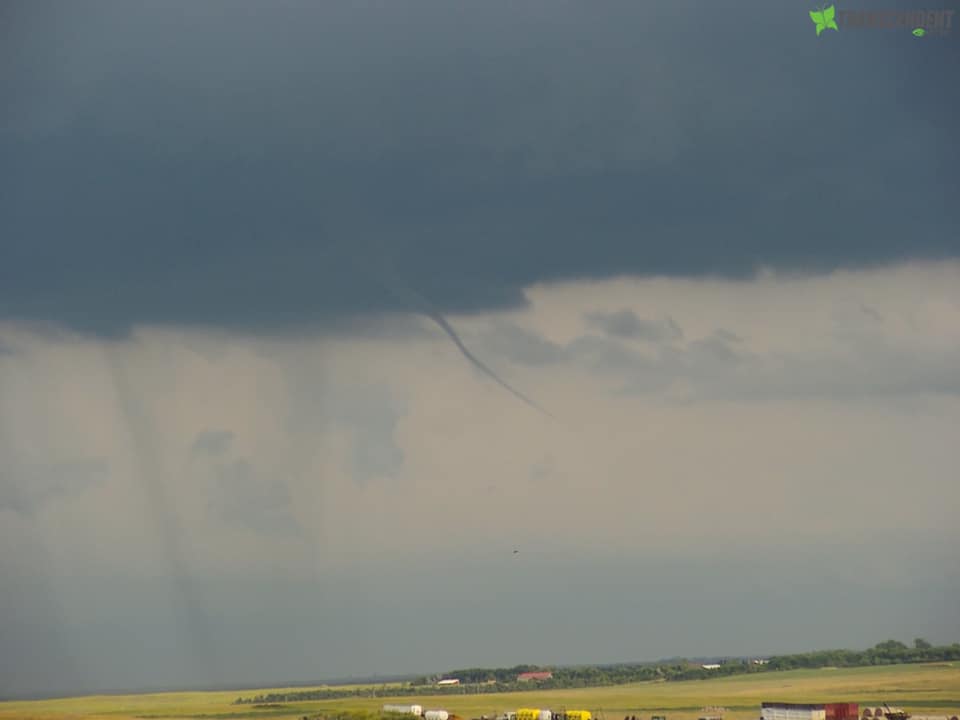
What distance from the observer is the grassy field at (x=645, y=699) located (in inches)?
2785

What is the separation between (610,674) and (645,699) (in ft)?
54.2

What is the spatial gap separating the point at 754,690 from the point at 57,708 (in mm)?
37139

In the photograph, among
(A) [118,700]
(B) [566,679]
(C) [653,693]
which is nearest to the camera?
(A) [118,700]

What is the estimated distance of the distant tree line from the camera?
82750 millimetres

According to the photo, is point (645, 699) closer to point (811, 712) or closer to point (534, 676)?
point (534, 676)

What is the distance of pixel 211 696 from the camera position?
7912 centimetres

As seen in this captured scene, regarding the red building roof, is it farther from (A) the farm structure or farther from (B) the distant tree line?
(A) the farm structure

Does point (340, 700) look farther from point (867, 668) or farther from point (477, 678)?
point (867, 668)

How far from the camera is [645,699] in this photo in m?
80.9

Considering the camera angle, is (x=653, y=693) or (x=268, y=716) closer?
(x=268, y=716)

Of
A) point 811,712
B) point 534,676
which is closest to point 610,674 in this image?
point 534,676

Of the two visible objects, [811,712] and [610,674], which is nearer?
[811,712]

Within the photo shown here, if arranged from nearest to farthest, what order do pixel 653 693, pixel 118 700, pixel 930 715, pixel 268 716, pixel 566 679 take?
pixel 930 715 < pixel 268 716 < pixel 118 700 < pixel 653 693 < pixel 566 679

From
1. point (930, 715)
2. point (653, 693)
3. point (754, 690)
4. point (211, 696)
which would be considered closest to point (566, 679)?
point (653, 693)
